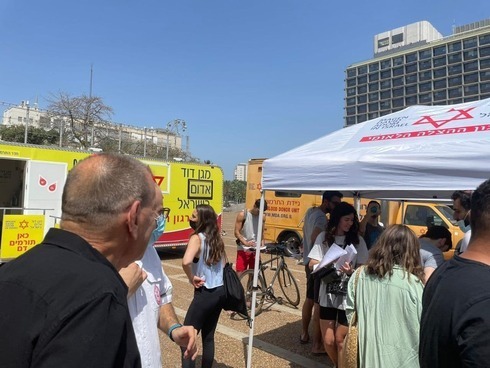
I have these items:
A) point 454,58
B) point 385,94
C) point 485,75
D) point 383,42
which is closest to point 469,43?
point 454,58

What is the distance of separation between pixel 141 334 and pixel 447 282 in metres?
1.18

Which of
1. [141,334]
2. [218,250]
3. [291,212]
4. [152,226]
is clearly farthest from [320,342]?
[291,212]

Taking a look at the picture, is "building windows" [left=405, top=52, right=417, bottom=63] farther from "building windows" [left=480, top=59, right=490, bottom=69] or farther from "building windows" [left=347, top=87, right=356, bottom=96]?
"building windows" [left=480, top=59, right=490, bottom=69]

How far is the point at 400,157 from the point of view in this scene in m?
3.02

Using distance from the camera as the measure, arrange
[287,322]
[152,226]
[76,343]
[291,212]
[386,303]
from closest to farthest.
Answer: [76,343], [152,226], [386,303], [287,322], [291,212]

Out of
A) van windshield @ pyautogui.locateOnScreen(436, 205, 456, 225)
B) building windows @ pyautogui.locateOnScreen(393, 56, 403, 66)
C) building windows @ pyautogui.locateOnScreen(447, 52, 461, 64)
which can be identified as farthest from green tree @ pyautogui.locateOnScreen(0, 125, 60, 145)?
building windows @ pyautogui.locateOnScreen(393, 56, 403, 66)

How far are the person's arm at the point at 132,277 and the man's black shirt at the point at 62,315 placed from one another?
0.49m

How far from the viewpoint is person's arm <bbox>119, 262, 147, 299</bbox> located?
142 cm

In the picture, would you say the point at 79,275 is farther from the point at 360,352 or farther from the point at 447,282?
the point at 360,352

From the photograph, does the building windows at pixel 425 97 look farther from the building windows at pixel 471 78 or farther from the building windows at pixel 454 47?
the building windows at pixel 454 47

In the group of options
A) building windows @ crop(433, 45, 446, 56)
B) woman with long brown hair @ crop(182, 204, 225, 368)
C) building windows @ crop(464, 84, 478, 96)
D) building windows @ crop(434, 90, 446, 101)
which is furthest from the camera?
building windows @ crop(433, 45, 446, 56)

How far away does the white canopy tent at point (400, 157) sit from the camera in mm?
2752

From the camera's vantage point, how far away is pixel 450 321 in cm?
126

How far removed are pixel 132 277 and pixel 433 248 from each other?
111 inches
